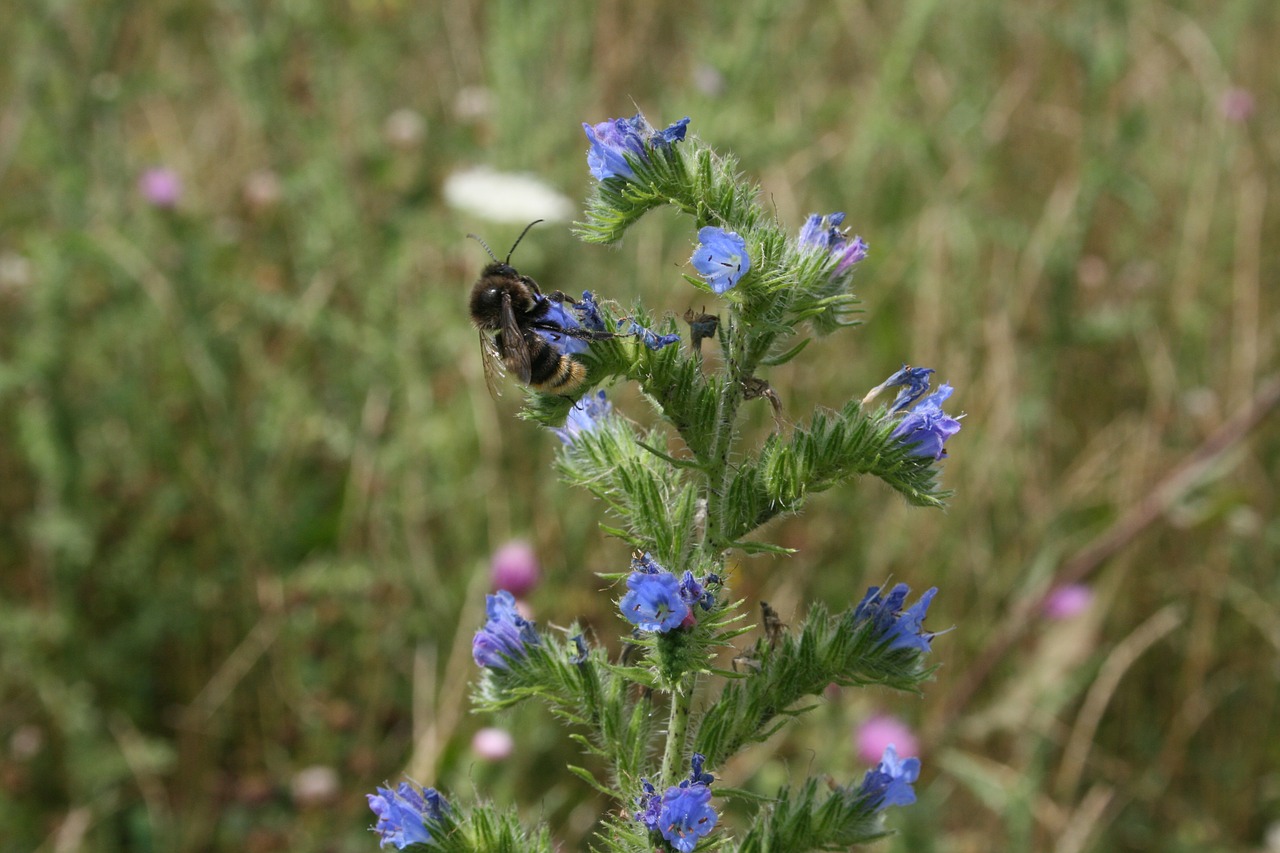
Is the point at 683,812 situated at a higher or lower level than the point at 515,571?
lower

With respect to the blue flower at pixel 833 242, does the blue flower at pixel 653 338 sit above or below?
below

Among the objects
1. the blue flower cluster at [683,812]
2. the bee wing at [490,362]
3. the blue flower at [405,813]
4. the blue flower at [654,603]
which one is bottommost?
the blue flower cluster at [683,812]

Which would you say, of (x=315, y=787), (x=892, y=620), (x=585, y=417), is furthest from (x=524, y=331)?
(x=315, y=787)

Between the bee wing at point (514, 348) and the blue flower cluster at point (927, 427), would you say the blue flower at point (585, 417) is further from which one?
the blue flower cluster at point (927, 427)

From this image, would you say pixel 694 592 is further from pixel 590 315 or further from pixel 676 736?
pixel 590 315

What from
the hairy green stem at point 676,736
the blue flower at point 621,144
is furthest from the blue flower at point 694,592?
the blue flower at point 621,144

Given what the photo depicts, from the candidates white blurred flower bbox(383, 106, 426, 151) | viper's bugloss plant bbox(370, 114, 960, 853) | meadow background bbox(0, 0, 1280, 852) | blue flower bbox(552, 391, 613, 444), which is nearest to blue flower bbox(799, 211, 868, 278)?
viper's bugloss plant bbox(370, 114, 960, 853)
